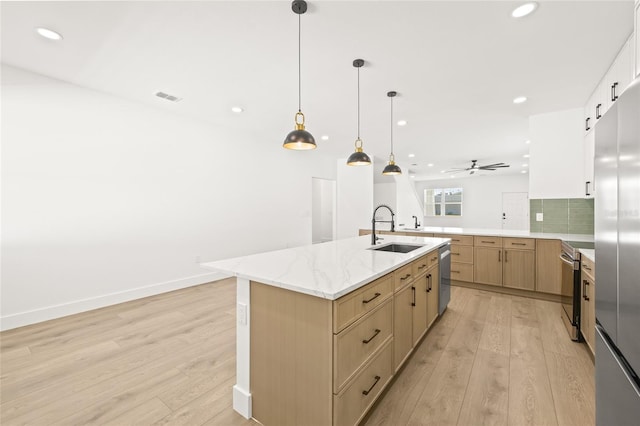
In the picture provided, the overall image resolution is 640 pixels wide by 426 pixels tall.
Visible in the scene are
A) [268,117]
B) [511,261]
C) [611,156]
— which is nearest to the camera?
[611,156]

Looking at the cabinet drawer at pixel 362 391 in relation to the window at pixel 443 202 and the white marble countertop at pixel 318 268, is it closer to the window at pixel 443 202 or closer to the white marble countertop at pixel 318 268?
the white marble countertop at pixel 318 268

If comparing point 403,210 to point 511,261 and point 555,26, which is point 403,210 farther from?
point 555,26

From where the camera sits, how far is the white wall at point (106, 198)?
303 cm

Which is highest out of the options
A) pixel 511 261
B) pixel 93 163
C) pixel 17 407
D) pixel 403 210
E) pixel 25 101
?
pixel 25 101

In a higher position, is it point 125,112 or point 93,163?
point 125,112

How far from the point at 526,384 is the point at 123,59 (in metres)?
4.47

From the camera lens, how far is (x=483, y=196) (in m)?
11.0

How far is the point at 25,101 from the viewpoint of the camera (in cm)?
303

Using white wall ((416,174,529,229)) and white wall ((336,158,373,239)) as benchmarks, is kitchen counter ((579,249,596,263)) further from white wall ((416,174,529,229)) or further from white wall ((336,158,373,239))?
white wall ((416,174,529,229))

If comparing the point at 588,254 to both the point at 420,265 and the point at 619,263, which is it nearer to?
the point at 420,265

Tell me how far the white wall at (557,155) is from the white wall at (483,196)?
733 cm

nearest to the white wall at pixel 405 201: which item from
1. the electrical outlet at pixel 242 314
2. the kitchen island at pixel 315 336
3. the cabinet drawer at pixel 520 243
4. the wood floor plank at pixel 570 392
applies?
the cabinet drawer at pixel 520 243

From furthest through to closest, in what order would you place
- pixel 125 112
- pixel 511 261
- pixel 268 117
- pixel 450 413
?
pixel 268 117
pixel 511 261
pixel 125 112
pixel 450 413

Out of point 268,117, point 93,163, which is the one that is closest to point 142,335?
point 93,163
